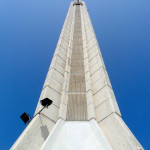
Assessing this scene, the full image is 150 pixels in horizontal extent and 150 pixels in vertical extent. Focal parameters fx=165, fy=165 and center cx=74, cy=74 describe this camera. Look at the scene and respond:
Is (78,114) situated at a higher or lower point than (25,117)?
lower

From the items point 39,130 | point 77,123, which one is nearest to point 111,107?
point 77,123

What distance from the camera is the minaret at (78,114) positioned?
222 inches

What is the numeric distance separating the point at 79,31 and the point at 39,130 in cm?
1610

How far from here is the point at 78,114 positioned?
7938mm

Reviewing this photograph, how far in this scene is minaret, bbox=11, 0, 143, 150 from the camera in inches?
222

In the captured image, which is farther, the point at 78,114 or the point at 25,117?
the point at 78,114

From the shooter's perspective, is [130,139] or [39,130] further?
[39,130]

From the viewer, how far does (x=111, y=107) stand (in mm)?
7281

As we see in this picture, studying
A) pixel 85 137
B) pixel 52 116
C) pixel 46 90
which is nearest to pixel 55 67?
pixel 46 90

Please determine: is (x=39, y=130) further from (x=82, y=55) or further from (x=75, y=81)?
(x=82, y=55)

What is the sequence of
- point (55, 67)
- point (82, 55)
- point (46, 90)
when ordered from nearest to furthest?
point (46, 90) < point (55, 67) < point (82, 55)

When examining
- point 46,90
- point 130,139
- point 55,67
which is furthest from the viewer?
point 55,67

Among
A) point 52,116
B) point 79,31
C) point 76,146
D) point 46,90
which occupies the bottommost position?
point 76,146

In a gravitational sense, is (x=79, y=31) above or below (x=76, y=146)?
above
